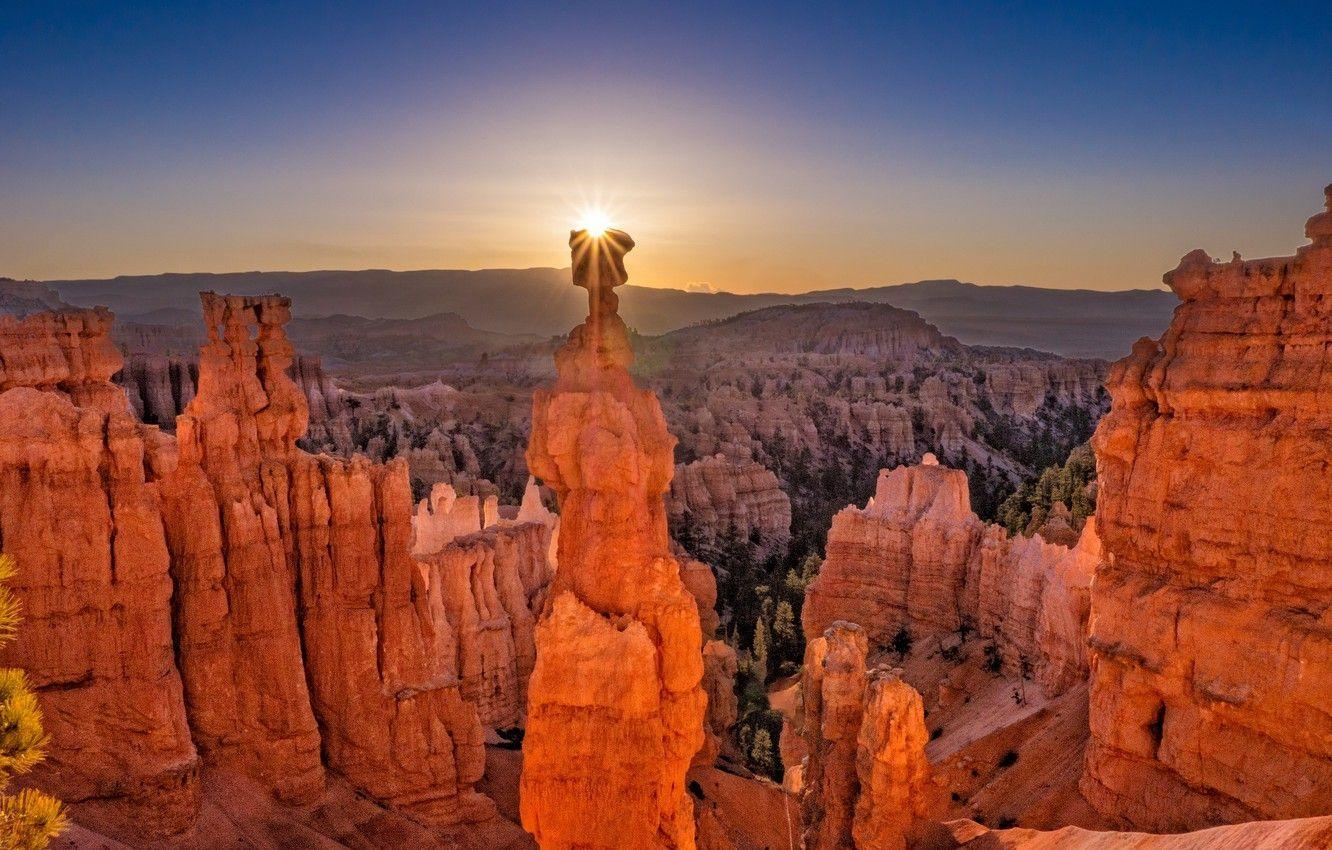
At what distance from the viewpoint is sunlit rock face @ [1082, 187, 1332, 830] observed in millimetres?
10398

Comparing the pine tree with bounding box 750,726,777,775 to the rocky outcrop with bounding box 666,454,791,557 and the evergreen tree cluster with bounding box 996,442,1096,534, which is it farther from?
the rocky outcrop with bounding box 666,454,791,557

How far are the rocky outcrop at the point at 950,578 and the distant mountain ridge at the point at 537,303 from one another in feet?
431

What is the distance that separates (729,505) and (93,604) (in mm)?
39384

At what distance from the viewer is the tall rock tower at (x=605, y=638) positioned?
1007cm

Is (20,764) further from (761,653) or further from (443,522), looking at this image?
(761,653)

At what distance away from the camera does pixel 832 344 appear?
125562 millimetres

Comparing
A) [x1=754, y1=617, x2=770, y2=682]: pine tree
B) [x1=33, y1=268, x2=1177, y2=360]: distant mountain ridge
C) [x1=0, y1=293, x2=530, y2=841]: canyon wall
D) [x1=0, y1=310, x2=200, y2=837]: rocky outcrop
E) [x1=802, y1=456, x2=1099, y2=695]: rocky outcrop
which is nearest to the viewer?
[x1=0, y1=310, x2=200, y2=837]: rocky outcrop

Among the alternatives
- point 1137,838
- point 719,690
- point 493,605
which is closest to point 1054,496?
point 719,690

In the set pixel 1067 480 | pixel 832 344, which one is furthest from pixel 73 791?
pixel 832 344

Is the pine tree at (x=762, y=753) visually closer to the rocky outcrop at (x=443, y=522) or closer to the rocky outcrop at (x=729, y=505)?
the rocky outcrop at (x=443, y=522)

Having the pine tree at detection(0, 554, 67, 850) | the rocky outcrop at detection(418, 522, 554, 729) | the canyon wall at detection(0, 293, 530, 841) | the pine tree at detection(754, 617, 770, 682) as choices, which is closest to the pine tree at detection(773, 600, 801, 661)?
the pine tree at detection(754, 617, 770, 682)

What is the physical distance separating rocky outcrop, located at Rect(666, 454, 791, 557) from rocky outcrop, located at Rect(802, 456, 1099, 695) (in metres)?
21.2

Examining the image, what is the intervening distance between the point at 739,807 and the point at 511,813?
4.36 metres

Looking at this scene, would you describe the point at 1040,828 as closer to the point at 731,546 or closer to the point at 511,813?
the point at 511,813
